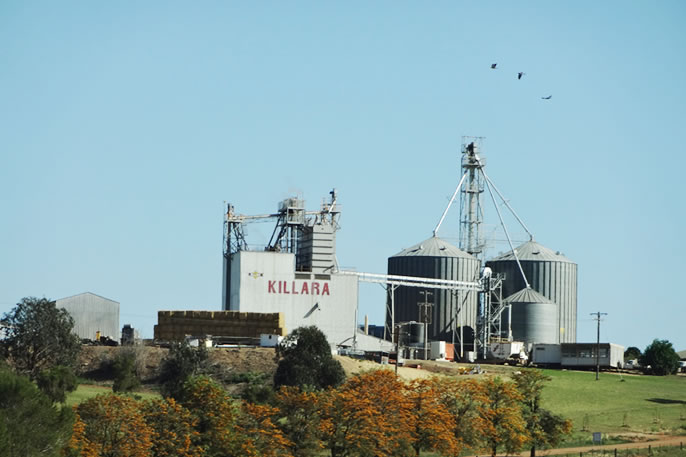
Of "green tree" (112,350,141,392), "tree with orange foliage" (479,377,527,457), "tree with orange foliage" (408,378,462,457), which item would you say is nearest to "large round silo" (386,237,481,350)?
"green tree" (112,350,141,392)

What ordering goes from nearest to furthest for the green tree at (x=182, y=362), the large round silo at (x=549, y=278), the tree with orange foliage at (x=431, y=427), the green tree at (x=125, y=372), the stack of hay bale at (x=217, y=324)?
the tree with orange foliage at (x=431, y=427) < the green tree at (x=125, y=372) < the green tree at (x=182, y=362) < the stack of hay bale at (x=217, y=324) < the large round silo at (x=549, y=278)

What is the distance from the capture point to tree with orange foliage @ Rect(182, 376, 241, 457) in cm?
5641

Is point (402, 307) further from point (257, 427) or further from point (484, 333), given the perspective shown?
point (257, 427)

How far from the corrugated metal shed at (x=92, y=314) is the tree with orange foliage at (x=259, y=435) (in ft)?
202

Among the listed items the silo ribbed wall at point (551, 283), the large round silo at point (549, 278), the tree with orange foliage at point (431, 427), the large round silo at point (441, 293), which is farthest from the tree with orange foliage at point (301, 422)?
the silo ribbed wall at point (551, 283)

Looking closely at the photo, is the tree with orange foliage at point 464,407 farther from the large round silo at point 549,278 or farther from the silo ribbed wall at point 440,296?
the large round silo at point 549,278

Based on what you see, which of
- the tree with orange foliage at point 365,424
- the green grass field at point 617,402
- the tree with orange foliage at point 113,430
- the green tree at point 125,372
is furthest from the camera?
the green tree at point 125,372

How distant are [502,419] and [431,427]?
23.2 feet

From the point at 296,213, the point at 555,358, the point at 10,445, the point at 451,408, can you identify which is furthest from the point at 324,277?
the point at 10,445

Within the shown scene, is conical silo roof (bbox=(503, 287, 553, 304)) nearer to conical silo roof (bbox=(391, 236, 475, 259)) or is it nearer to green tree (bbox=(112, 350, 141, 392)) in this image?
conical silo roof (bbox=(391, 236, 475, 259))

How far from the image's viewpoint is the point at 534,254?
146 m

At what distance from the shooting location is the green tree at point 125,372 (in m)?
90.9

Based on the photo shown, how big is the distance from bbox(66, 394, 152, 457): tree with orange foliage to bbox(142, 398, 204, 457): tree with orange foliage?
67cm

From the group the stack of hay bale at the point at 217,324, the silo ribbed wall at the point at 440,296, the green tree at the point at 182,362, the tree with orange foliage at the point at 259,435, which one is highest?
the silo ribbed wall at the point at 440,296
